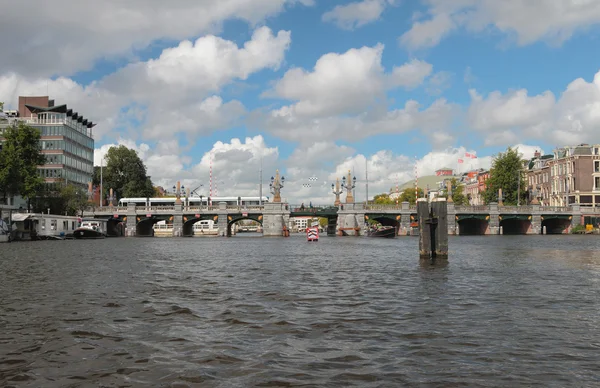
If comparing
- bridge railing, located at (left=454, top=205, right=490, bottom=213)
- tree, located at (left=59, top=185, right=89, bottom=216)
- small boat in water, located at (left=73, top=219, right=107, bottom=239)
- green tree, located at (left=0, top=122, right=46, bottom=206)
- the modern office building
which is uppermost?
the modern office building

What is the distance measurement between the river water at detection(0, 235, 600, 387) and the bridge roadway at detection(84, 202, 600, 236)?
302ft

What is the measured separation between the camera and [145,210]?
12019 cm

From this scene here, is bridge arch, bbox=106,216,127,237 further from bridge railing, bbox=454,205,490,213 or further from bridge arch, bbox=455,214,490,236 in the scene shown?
bridge arch, bbox=455,214,490,236

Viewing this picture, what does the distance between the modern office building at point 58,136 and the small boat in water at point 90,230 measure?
2153 centimetres

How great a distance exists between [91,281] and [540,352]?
19.8 metres

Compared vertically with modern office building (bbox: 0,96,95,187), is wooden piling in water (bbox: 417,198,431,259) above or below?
below

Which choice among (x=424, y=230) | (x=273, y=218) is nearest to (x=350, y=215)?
(x=273, y=218)

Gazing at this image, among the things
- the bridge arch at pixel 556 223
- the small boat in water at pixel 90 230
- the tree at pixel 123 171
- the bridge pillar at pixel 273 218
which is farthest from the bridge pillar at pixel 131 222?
the bridge arch at pixel 556 223

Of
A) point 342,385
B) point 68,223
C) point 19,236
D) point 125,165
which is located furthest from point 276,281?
point 125,165

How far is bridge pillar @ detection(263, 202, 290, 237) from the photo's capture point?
119m

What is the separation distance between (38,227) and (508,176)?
101951mm

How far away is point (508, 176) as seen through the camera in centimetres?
13438

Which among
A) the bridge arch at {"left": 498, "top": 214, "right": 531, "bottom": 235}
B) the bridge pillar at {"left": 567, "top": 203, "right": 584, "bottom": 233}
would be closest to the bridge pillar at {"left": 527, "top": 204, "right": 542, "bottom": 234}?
the bridge arch at {"left": 498, "top": 214, "right": 531, "bottom": 235}

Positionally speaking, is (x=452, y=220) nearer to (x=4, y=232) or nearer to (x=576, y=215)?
(x=576, y=215)
